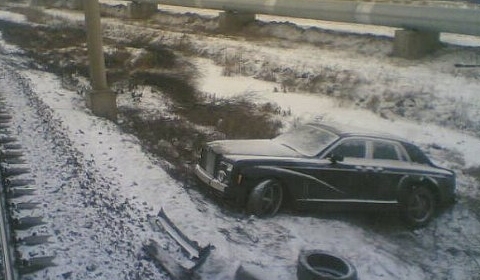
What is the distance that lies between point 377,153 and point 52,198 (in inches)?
216

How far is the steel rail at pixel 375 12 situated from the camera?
14.6 m

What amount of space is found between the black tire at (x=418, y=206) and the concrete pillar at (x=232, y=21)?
14537 millimetres

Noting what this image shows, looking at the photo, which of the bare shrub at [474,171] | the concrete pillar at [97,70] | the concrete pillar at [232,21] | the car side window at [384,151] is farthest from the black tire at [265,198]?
the concrete pillar at [232,21]

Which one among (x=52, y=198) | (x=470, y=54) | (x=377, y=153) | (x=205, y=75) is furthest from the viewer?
(x=205, y=75)

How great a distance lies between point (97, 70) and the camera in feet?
44.2

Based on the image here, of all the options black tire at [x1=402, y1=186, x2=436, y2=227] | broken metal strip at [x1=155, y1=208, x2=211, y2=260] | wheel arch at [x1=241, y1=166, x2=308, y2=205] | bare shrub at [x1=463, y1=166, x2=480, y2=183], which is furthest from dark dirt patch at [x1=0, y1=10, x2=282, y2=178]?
bare shrub at [x1=463, y1=166, x2=480, y2=183]

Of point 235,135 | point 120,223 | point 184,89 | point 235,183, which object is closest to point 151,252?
point 120,223

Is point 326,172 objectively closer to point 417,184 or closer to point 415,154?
point 417,184

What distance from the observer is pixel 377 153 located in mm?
9039

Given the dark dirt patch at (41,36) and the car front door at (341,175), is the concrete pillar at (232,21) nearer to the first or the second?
the dark dirt patch at (41,36)

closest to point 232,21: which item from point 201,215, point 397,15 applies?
point 397,15

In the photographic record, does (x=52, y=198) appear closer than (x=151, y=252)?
No

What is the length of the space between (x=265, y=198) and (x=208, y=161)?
121cm

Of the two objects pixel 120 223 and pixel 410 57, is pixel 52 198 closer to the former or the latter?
pixel 120 223
